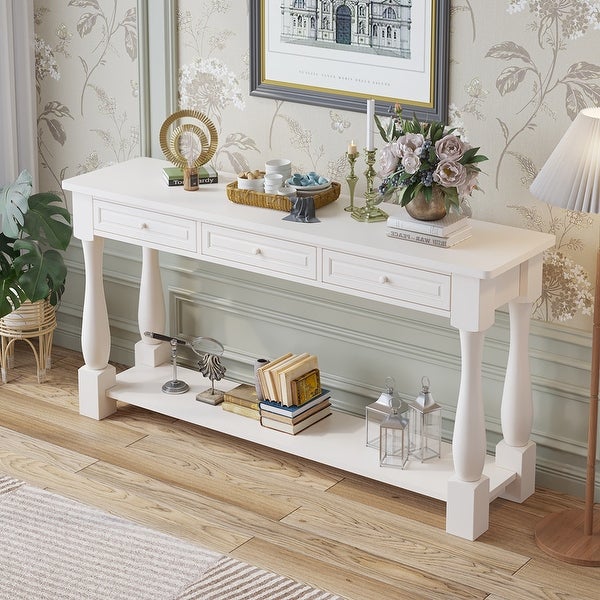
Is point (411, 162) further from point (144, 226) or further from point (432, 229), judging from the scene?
point (144, 226)

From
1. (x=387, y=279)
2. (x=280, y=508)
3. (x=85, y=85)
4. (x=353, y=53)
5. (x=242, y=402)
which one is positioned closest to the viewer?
(x=387, y=279)

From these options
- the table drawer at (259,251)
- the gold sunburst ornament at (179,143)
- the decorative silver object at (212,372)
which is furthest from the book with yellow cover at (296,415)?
the gold sunburst ornament at (179,143)

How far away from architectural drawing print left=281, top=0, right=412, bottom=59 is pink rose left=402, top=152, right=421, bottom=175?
19.7 inches

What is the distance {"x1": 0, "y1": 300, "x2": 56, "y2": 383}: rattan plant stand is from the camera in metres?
4.52

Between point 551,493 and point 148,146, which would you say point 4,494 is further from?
point 551,493

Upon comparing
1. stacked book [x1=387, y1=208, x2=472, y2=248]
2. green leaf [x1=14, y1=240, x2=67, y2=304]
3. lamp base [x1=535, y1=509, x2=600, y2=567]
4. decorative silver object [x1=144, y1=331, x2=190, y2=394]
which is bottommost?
lamp base [x1=535, y1=509, x2=600, y2=567]

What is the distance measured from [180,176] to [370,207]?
719 mm

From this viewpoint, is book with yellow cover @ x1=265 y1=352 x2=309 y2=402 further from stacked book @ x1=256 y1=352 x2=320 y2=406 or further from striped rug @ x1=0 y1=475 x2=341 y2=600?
striped rug @ x1=0 y1=475 x2=341 y2=600

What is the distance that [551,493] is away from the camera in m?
3.77

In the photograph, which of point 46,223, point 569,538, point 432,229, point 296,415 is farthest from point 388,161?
point 46,223

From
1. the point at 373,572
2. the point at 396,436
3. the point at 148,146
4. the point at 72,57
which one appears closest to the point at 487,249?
the point at 396,436

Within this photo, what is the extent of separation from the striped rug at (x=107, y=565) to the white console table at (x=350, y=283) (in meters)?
0.54

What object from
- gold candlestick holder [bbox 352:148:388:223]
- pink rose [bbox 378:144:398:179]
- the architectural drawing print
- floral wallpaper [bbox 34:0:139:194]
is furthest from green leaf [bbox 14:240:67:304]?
pink rose [bbox 378:144:398:179]

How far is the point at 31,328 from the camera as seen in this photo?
4.54 meters
